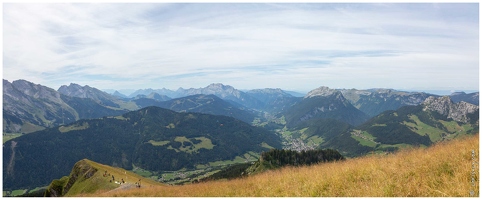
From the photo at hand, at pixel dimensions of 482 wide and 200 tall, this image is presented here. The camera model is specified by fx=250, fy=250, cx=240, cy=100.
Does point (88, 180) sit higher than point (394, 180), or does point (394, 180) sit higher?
point (394, 180)

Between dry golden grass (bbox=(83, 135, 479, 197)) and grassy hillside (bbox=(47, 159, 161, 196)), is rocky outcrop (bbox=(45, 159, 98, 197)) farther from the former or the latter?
dry golden grass (bbox=(83, 135, 479, 197))

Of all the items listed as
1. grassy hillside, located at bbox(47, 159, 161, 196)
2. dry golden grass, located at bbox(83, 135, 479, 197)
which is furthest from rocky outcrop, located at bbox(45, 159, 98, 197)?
dry golden grass, located at bbox(83, 135, 479, 197)

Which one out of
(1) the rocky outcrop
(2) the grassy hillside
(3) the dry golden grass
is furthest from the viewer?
(1) the rocky outcrop

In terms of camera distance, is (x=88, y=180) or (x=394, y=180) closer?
(x=394, y=180)

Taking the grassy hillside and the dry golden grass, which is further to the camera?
the grassy hillside

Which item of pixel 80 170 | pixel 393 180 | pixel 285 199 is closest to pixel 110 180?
pixel 80 170

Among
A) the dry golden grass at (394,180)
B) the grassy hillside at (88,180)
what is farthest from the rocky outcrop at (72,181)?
the dry golden grass at (394,180)

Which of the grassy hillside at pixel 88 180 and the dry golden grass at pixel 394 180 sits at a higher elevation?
the dry golden grass at pixel 394 180

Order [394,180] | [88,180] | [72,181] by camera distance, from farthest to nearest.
A: [72,181], [88,180], [394,180]

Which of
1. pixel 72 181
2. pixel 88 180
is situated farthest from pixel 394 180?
pixel 72 181

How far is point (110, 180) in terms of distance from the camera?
50312 millimetres

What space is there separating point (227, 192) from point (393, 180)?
313 inches

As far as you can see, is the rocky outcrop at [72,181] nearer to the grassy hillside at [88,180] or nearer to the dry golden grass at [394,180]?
the grassy hillside at [88,180]

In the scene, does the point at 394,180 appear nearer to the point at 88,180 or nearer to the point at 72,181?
the point at 88,180
